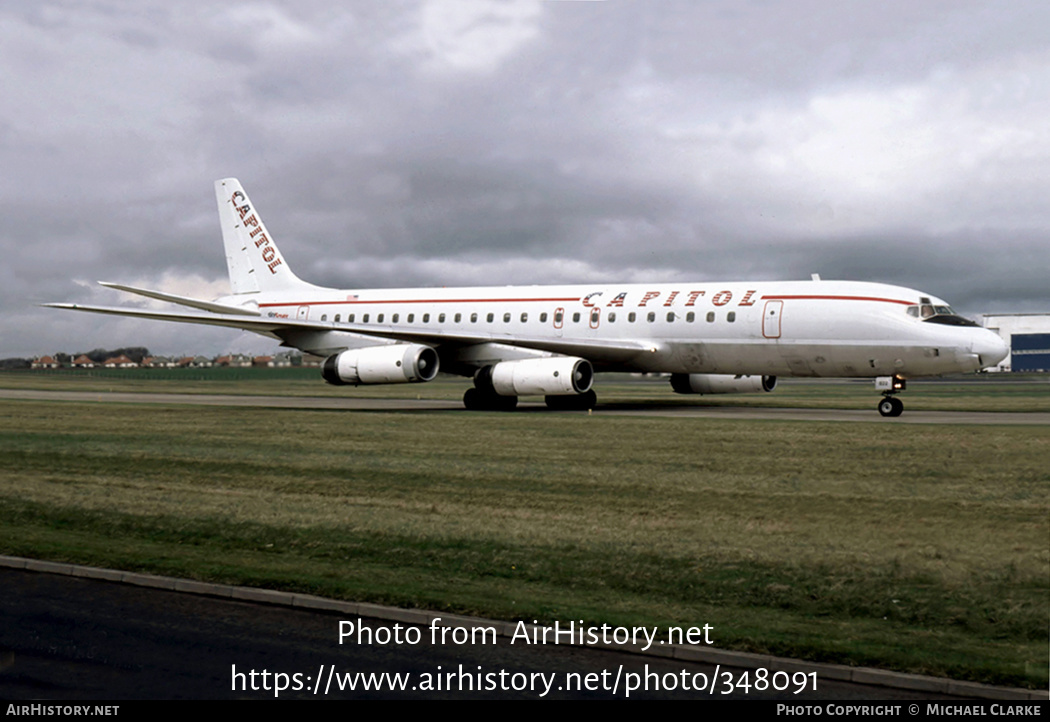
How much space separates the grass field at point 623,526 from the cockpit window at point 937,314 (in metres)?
6.57

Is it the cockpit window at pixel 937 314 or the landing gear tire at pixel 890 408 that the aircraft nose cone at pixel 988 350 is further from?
the landing gear tire at pixel 890 408

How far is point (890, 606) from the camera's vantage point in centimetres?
837

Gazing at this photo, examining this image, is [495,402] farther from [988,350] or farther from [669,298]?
[988,350]

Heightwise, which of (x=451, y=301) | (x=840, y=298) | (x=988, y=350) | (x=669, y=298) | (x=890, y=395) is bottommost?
(x=890, y=395)

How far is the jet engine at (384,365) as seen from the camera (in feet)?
102

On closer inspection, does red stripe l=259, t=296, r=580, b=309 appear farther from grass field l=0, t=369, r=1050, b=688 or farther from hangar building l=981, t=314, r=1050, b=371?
hangar building l=981, t=314, r=1050, b=371

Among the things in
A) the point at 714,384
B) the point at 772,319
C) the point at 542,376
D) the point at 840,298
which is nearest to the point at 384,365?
the point at 542,376

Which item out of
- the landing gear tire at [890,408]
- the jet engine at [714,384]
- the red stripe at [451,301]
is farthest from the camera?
the jet engine at [714,384]

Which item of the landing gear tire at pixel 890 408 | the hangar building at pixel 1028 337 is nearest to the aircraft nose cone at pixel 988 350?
the landing gear tire at pixel 890 408

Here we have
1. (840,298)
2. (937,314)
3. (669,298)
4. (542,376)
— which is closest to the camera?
(937,314)

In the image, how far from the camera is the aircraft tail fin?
1677 inches

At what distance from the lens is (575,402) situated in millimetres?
34812

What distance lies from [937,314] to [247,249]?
28822 mm

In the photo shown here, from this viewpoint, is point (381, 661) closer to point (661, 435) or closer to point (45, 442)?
point (661, 435)
